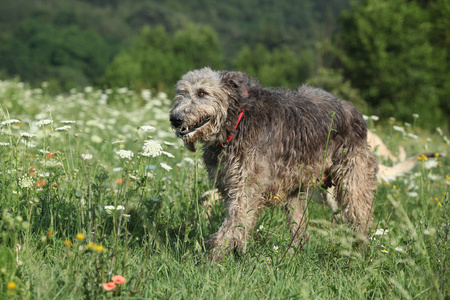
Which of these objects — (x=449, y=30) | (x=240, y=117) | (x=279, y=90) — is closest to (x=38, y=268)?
(x=240, y=117)

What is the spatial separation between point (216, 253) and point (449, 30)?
29131mm

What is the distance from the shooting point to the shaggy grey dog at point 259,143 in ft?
12.6

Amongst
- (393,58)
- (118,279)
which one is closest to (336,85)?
(393,58)

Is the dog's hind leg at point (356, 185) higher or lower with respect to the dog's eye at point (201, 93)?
lower

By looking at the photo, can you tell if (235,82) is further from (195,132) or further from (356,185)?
(356,185)

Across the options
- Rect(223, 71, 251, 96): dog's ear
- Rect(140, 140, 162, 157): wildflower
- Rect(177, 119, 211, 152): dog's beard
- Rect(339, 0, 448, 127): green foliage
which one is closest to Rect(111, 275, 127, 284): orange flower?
Rect(140, 140, 162, 157): wildflower

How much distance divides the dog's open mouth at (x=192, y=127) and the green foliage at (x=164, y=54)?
53.8 m

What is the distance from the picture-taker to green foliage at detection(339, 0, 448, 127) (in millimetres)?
27375

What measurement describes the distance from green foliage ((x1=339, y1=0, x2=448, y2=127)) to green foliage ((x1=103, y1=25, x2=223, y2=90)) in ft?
113

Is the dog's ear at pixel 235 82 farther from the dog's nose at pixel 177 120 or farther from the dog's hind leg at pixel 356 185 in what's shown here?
the dog's hind leg at pixel 356 185

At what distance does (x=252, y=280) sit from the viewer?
124 inches

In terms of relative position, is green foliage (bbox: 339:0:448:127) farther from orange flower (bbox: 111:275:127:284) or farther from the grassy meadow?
orange flower (bbox: 111:275:127:284)

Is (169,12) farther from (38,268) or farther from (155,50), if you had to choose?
(38,268)

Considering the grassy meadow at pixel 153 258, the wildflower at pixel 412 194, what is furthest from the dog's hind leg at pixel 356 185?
the wildflower at pixel 412 194
